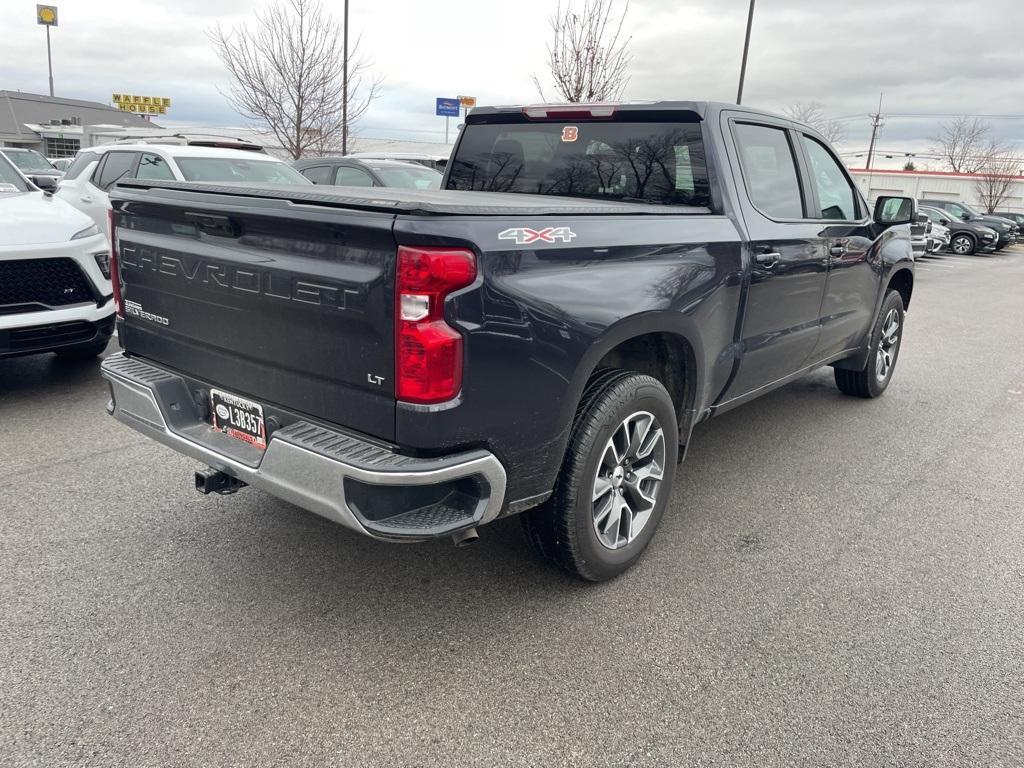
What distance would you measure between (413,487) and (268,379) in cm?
73

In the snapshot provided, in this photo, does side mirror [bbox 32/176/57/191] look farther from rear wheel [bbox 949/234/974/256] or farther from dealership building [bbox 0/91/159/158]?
dealership building [bbox 0/91/159/158]

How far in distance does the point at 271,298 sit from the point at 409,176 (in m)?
9.94

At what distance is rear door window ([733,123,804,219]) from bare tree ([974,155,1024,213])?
46.0 m

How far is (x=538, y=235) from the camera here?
2.54 metres

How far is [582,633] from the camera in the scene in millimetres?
2906

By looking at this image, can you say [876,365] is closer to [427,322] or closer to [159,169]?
[427,322]

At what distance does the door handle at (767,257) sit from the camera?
12.3 ft

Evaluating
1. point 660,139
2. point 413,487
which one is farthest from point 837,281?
point 413,487

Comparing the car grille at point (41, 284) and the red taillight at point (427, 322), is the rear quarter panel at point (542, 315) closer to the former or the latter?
the red taillight at point (427, 322)

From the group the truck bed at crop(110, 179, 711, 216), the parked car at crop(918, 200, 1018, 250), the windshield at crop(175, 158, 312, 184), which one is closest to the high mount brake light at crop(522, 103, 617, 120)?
the truck bed at crop(110, 179, 711, 216)

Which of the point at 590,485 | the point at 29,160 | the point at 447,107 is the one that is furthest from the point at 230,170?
the point at 447,107

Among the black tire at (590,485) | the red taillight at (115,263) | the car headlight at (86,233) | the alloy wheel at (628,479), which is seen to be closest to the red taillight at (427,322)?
the black tire at (590,485)

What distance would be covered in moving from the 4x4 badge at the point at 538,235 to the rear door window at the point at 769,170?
1.57 metres

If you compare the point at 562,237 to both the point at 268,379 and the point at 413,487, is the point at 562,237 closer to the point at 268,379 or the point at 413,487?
the point at 413,487
